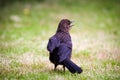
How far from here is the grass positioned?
9.70 meters

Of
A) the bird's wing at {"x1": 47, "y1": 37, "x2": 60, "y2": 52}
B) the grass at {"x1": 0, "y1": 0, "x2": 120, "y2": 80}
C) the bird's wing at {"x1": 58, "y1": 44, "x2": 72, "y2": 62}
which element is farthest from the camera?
the grass at {"x1": 0, "y1": 0, "x2": 120, "y2": 80}

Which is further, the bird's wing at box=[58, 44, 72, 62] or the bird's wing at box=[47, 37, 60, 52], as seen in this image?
the bird's wing at box=[58, 44, 72, 62]

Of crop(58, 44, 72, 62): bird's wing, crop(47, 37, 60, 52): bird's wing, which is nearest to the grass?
crop(58, 44, 72, 62): bird's wing

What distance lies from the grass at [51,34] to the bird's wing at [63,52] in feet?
1.54

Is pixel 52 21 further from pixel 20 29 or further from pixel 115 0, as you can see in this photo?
pixel 115 0

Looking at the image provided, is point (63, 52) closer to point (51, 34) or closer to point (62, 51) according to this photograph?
point (62, 51)

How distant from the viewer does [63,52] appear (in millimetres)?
9188

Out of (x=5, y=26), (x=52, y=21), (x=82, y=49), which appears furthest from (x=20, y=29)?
(x=82, y=49)

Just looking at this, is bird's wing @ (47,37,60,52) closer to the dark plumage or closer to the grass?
the dark plumage

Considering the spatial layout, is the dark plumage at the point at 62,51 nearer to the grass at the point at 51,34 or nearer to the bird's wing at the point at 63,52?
the bird's wing at the point at 63,52

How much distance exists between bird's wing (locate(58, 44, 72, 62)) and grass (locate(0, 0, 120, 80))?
0.47 metres

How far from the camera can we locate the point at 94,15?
72.2ft

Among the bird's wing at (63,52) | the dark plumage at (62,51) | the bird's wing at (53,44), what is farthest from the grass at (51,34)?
the bird's wing at (53,44)

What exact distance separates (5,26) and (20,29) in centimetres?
128
